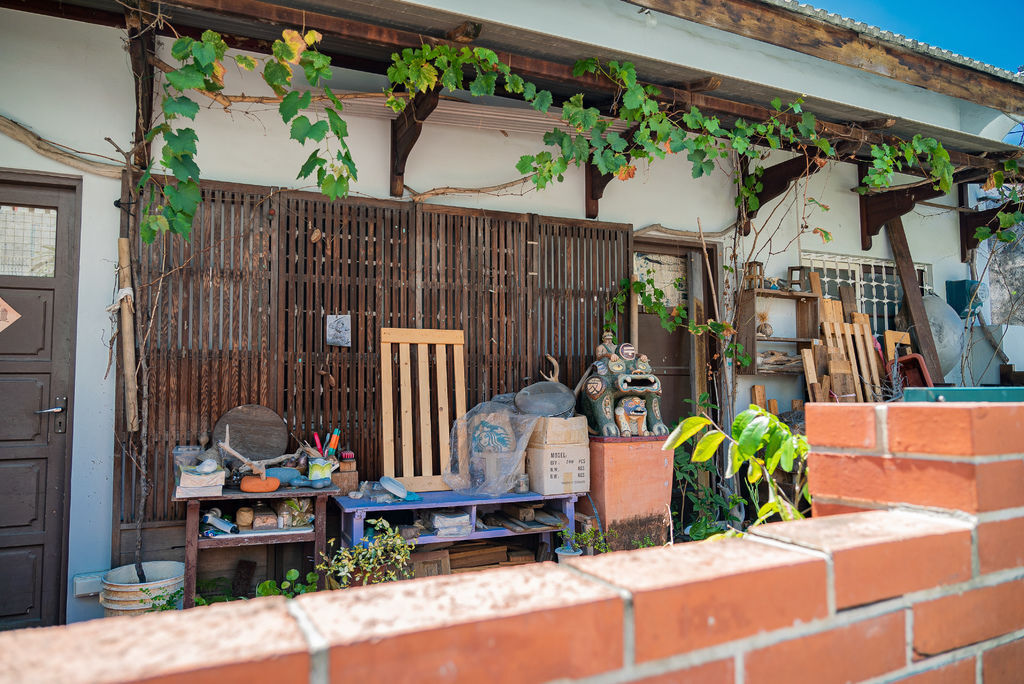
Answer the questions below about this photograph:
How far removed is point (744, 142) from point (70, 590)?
5617 mm

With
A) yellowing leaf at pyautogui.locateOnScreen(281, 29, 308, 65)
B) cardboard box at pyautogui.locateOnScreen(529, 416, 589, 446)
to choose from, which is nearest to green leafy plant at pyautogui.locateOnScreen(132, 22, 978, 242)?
yellowing leaf at pyautogui.locateOnScreen(281, 29, 308, 65)

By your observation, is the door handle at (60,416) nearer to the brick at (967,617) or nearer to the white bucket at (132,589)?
the white bucket at (132,589)

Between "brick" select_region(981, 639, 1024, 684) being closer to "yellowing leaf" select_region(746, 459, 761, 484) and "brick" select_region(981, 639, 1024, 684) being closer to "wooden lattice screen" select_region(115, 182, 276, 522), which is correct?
"yellowing leaf" select_region(746, 459, 761, 484)

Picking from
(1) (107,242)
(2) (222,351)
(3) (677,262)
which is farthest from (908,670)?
(3) (677,262)

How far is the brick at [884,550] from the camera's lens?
0.92 meters

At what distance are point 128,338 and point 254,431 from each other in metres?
0.99

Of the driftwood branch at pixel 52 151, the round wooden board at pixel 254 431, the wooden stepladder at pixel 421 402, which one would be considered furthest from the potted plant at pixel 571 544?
the driftwood branch at pixel 52 151

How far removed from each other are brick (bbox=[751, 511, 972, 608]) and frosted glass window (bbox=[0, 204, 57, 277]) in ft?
16.1

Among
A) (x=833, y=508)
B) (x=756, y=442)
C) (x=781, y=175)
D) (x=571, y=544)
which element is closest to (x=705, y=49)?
(x=781, y=175)

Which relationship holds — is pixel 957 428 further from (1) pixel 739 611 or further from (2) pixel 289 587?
(2) pixel 289 587

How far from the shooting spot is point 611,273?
6188 millimetres

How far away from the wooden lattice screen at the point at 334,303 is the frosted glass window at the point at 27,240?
598 millimetres

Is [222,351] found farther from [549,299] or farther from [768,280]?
[768,280]

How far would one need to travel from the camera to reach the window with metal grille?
727cm
